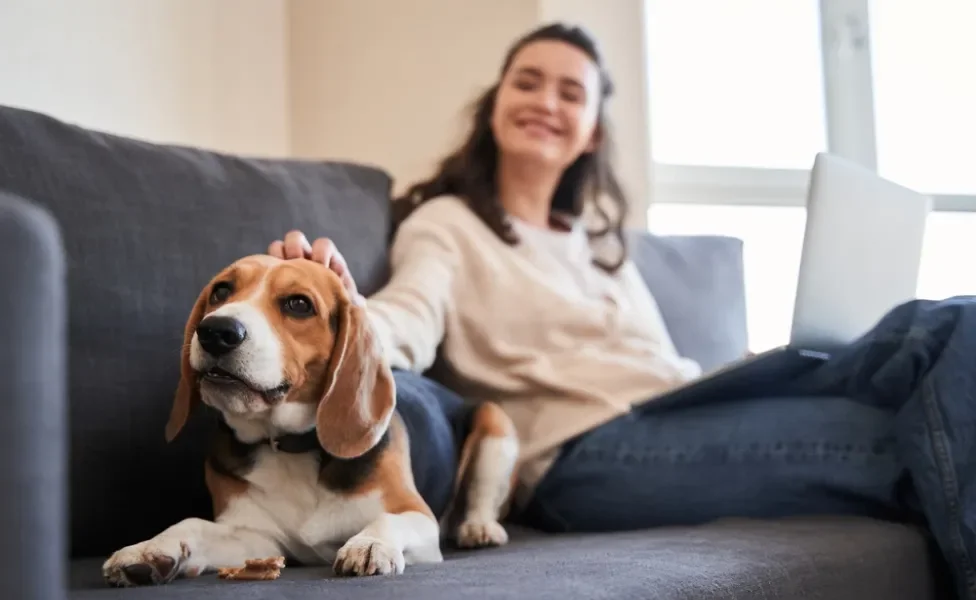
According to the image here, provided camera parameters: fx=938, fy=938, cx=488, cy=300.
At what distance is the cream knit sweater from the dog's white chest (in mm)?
397

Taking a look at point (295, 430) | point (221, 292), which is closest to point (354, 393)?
point (295, 430)

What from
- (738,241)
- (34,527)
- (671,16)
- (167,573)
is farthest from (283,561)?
(671,16)

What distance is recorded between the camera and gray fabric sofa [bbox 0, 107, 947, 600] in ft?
2.70

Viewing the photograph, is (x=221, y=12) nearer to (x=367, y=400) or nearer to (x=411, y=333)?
(x=411, y=333)

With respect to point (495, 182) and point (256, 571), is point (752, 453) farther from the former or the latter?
point (495, 182)

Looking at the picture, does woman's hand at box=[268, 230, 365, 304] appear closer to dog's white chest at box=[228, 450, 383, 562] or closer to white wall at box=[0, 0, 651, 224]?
dog's white chest at box=[228, 450, 383, 562]

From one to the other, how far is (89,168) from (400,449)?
1.65ft

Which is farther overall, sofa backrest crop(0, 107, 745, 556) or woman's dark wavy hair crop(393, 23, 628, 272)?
woman's dark wavy hair crop(393, 23, 628, 272)

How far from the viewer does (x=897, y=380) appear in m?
1.18

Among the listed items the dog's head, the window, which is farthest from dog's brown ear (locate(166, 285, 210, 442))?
the window

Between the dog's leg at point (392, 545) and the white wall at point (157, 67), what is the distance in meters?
1.11

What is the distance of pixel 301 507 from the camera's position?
983mm

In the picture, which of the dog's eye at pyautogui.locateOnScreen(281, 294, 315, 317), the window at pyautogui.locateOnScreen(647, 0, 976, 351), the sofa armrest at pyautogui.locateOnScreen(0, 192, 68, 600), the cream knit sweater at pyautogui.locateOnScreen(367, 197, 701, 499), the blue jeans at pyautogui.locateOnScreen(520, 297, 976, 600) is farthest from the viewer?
the window at pyautogui.locateOnScreen(647, 0, 976, 351)

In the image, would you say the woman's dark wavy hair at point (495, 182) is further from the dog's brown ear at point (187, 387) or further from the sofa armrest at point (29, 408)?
the sofa armrest at point (29, 408)
